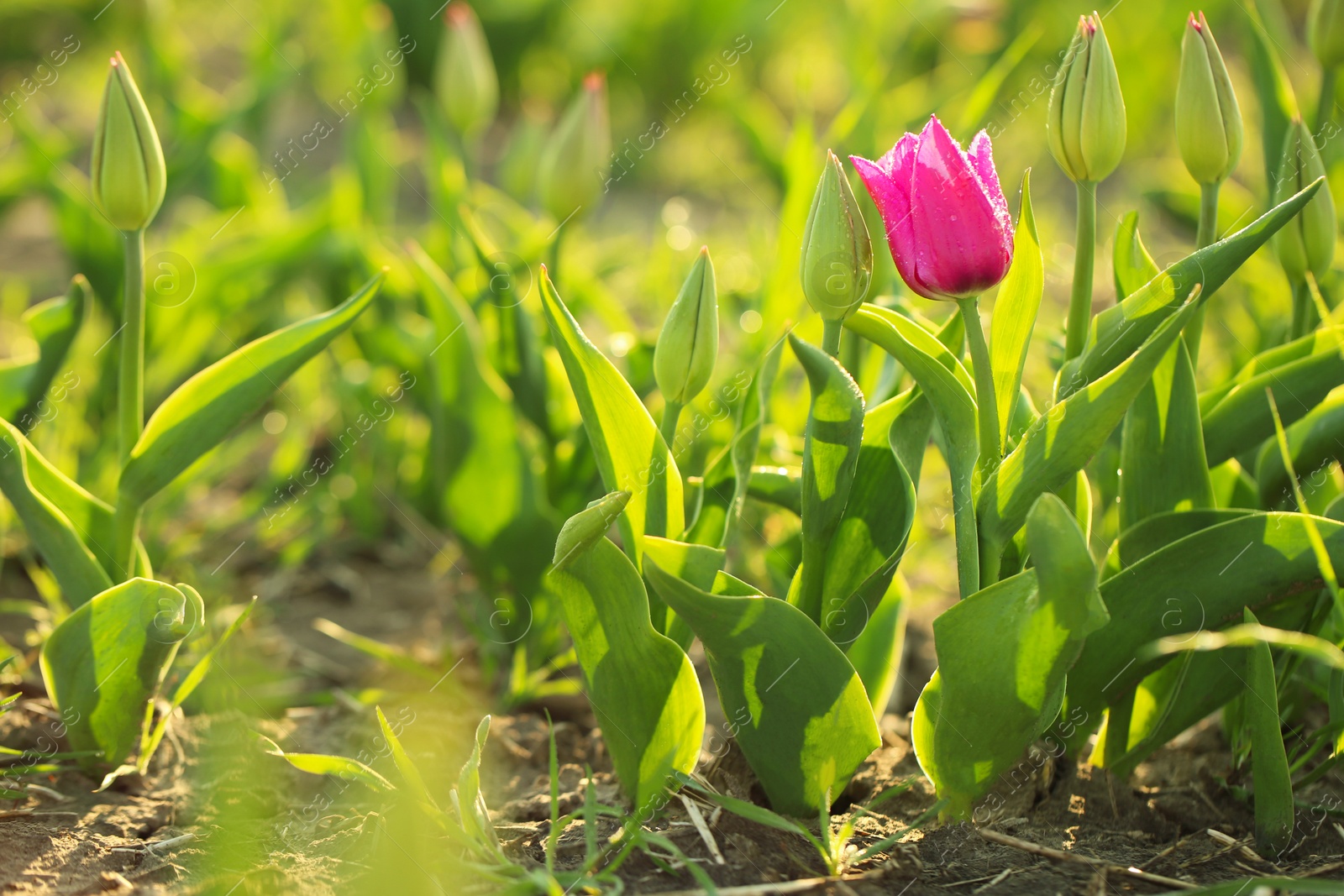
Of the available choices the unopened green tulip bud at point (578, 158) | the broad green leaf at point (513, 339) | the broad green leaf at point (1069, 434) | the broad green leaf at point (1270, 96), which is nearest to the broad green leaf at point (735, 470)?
the broad green leaf at point (1069, 434)

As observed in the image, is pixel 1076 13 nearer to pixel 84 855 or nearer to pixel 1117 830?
pixel 1117 830

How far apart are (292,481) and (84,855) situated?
1.11 m

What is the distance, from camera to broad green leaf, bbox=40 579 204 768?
40.1 inches

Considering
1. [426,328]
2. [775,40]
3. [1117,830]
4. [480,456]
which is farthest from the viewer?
[775,40]

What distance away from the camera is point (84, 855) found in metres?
1.03

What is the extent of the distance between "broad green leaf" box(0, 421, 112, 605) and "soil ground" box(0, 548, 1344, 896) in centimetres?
21

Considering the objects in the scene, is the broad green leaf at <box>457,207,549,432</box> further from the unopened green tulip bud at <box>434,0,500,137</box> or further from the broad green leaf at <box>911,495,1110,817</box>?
the broad green leaf at <box>911,495,1110,817</box>

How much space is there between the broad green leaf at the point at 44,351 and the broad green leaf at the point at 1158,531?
3.95 feet

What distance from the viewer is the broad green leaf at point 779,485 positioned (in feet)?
3.70

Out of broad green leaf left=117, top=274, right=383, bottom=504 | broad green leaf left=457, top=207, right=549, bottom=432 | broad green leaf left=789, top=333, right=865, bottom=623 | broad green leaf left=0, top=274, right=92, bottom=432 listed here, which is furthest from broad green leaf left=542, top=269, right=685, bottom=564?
broad green leaf left=0, top=274, right=92, bottom=432

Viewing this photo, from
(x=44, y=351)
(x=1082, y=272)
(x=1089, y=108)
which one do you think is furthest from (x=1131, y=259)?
(x=44, y=351)

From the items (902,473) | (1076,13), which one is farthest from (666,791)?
(1076,13)

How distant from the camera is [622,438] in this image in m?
0.99

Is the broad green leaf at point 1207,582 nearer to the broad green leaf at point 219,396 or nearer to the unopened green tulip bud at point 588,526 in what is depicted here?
the unopened green tulip bud at point 588,526
